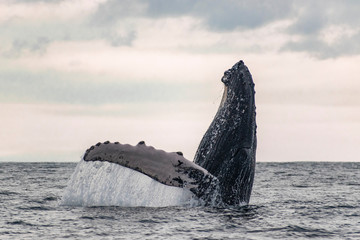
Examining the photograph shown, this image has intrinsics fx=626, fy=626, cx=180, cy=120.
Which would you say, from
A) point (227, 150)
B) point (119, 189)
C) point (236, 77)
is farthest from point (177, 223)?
point (236, 77)

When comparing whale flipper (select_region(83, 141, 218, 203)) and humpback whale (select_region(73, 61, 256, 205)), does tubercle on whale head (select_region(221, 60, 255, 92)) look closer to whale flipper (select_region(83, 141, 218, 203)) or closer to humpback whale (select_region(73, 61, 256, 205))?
humpback whale (select_region(73, 61, 256, 205))

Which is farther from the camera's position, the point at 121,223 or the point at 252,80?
the point at 252,80

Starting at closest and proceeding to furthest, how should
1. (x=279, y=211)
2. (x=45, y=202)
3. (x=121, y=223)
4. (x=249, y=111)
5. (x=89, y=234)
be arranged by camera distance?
(x=89, y=234) → (x=121, y=223) → (x=249, y=111) → (x=279, y=211) → (x=45, y=202)

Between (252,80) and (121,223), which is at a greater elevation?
(252,80)

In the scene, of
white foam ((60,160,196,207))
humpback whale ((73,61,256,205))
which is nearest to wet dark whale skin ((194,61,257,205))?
humpback whale ((73,61,256,205))

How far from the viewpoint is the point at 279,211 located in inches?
508

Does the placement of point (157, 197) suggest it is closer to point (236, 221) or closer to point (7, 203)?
point (236, 221)

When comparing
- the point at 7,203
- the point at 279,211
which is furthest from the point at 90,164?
the point at 7,203

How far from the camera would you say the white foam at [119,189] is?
10.6 m

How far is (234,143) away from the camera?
1080cm

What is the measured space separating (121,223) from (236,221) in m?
1.89

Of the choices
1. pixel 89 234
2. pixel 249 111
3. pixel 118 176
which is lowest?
pixel 89 234

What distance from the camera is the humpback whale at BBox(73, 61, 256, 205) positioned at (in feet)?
32.6

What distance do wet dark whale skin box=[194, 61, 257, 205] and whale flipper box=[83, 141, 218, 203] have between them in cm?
79
